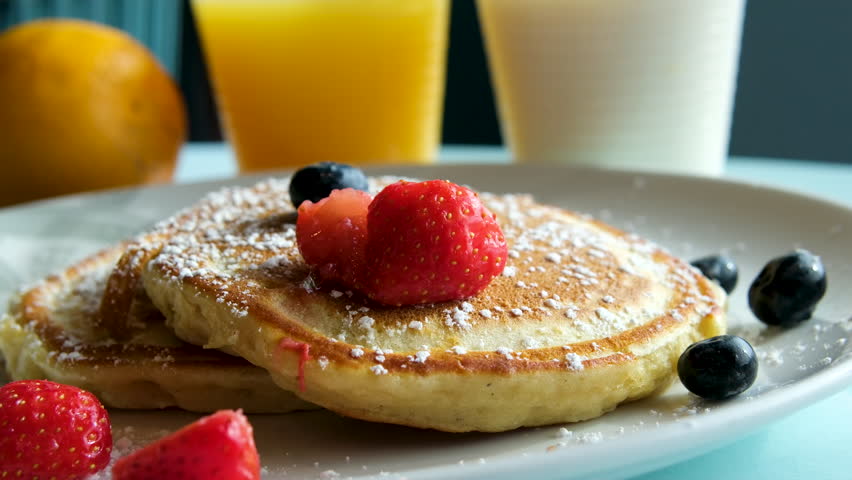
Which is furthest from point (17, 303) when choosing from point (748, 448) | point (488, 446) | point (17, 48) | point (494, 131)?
point (494, 131)

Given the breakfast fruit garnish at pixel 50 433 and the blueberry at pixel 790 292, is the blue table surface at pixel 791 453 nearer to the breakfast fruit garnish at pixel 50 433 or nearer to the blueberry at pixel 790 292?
the blueberry at pixel 790 292

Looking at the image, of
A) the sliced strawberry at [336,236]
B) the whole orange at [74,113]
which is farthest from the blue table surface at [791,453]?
the whole orange at [74,113]

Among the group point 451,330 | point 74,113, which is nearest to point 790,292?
point 451,330

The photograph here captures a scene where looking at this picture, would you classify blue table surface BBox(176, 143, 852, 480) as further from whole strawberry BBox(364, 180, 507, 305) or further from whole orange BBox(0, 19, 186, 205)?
whole orange BBox(0, 19, 186, 205)

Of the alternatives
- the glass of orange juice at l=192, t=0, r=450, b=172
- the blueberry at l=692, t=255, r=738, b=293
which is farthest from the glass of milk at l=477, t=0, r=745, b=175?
the blueberry at l=692, t=255, r=738, b=293

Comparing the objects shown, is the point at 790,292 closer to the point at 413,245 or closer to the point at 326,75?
the point at 413,245
